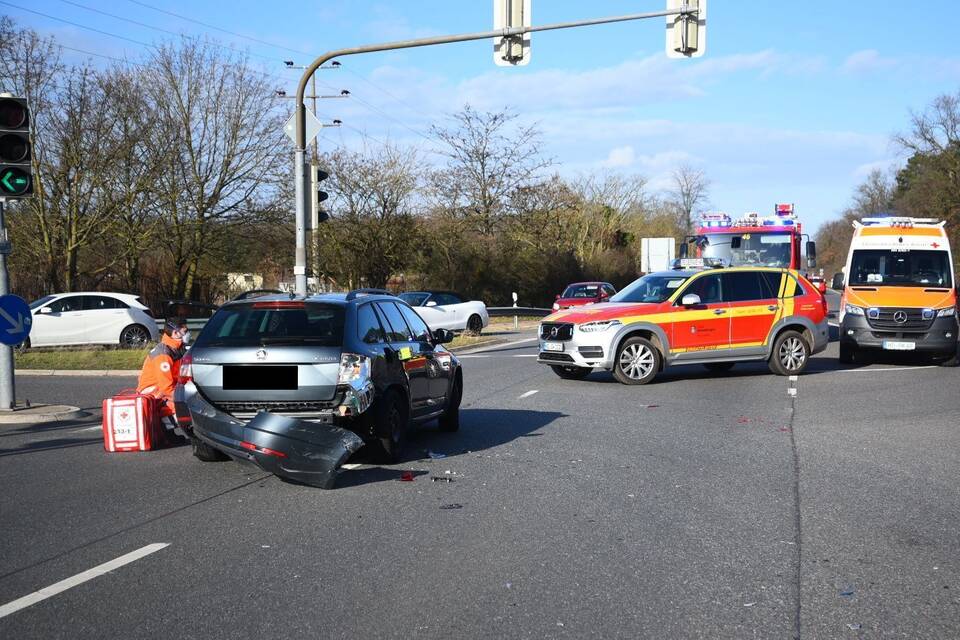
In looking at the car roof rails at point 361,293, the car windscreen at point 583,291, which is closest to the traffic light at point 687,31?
the car roof rails at point 361,293

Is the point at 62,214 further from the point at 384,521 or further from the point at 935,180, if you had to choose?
the point at 935,180

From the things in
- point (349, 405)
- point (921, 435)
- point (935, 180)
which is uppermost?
point (935, 180)

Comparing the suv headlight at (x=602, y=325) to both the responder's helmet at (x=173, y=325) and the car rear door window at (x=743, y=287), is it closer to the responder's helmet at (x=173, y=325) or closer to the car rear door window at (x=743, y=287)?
the car rear door window at (x=743, y=287)

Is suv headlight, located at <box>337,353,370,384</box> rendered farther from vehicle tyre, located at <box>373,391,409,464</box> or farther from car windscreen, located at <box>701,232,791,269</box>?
car windscreen, located at <box>701,232,791,269</box>

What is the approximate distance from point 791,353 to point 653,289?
268 cm

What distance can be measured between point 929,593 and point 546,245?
44.4m

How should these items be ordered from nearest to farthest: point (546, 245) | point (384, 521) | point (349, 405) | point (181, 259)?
1. point (384, 521)
2. point (349, 405)
3. point (181, 259)
4. point (546, 245)

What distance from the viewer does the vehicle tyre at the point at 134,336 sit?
24.1 m

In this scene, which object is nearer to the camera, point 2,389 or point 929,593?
point 929,593

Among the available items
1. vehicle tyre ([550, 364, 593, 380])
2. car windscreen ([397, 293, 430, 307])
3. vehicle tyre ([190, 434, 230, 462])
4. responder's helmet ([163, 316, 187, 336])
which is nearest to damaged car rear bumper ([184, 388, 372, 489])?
vehicle tyre ([190, 434, 230, 462])

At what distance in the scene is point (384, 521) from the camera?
691 centimetres

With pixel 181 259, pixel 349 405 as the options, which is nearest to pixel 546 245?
pixel 181 259

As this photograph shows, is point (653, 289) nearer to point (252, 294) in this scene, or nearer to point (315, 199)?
point (315, 199)

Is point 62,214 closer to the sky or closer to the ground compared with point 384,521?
closer to the sky
